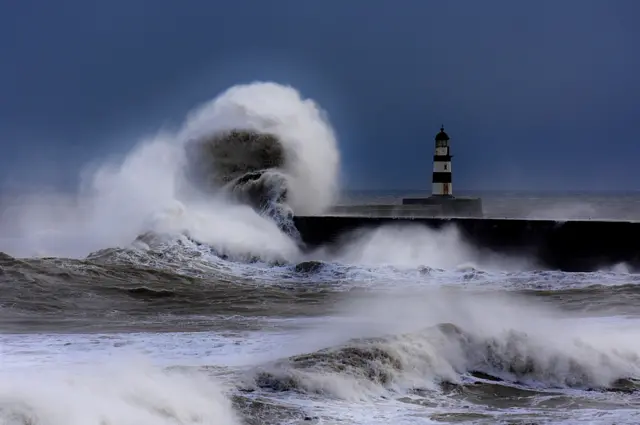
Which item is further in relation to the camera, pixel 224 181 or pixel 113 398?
pixel 224 181

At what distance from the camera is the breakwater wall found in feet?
45.1

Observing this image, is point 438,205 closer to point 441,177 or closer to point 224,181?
point 441,177

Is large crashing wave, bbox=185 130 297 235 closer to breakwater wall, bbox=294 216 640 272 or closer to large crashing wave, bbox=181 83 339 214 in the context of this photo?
large crashing wave, bbox=181 83 339 214

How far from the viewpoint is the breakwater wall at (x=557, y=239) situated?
45.1 ft

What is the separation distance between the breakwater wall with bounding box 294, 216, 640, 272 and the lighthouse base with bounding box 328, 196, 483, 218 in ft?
8.52

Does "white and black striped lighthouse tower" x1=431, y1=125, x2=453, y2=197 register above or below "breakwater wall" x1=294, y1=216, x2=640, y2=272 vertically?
above

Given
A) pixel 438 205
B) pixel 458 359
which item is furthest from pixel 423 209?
pixel 458 359

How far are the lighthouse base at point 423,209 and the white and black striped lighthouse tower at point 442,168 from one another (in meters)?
0.31

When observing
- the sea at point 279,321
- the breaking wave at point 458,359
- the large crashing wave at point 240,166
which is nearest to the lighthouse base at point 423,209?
the sea at point 279,321

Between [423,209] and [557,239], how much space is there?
5.06 meters

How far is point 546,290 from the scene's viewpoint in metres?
12.4

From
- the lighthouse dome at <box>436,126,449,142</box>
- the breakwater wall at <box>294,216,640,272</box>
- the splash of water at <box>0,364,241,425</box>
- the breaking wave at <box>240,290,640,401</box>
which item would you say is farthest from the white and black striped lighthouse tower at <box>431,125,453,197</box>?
the splash of water at <box>0,364,241,425</box>

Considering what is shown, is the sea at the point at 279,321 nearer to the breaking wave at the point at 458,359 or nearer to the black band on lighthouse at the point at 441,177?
the breaking wave at the point at 458,359

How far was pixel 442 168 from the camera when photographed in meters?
21.1
